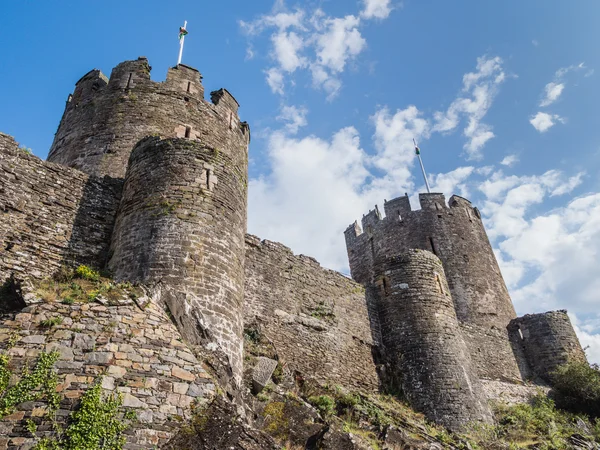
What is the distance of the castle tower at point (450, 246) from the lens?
78.7 ft

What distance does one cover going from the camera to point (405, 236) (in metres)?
26.2

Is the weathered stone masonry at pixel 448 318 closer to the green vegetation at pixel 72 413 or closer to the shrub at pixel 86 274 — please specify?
the shrub at pixel 86 274

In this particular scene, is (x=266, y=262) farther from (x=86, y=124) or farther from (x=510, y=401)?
(x=510, y=401)

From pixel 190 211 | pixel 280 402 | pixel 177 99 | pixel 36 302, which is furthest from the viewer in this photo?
pixel 177 99

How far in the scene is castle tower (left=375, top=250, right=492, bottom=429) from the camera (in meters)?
Answer: 14.2

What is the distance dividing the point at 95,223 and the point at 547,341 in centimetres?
1914

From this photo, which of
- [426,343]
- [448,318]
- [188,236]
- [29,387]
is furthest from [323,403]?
[29,387]

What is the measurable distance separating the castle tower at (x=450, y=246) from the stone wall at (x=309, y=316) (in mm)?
6900

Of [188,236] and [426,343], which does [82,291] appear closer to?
[188,236]

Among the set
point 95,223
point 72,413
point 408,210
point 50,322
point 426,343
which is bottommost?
point 72,413

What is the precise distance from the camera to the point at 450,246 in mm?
25406

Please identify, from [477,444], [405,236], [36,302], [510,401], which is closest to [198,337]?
[36,302]

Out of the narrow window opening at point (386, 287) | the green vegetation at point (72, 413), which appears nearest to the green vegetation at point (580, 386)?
the narrow window opening at point (386, 287)

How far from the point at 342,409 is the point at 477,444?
146 inches
